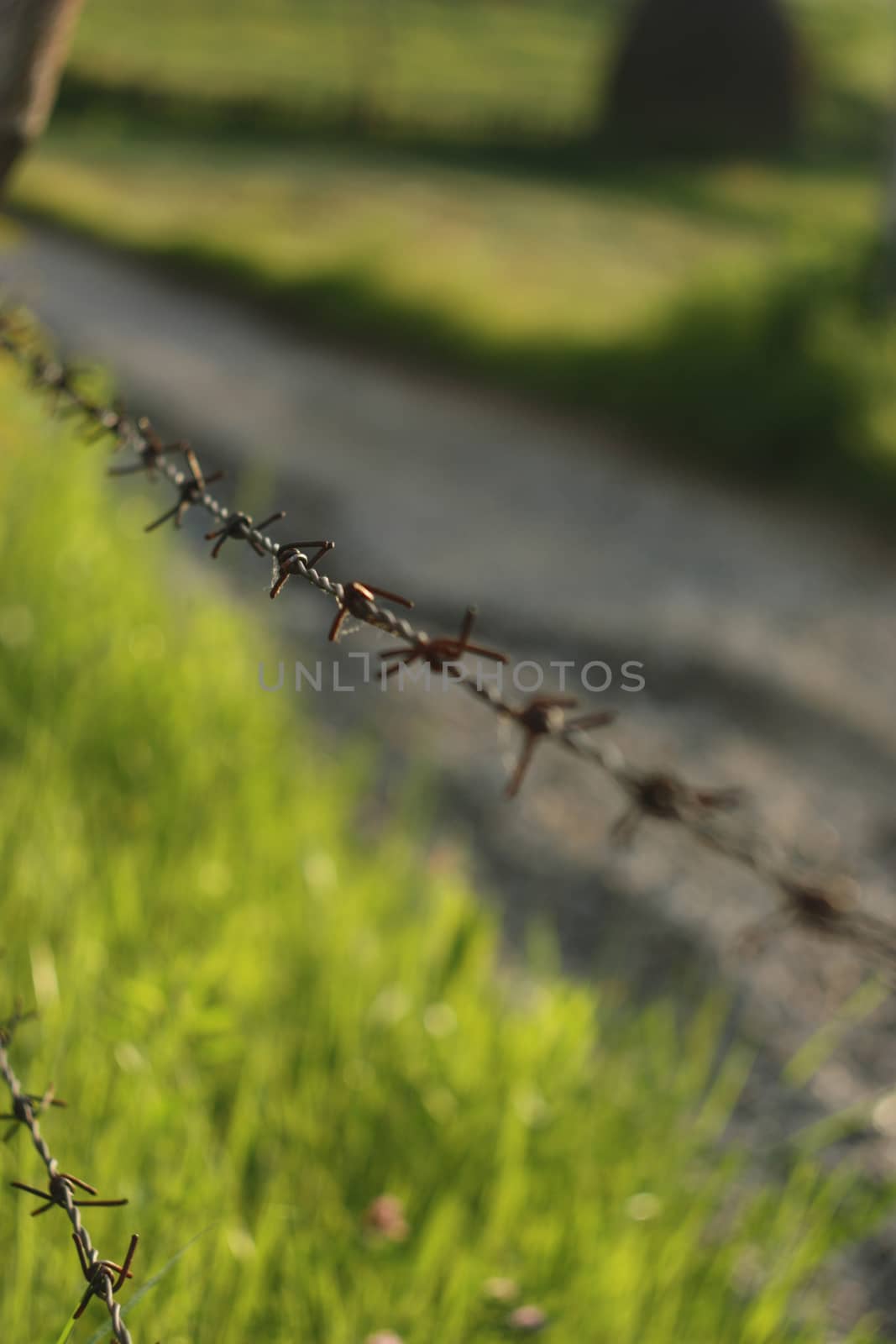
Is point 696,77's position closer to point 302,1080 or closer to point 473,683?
point 302,1080

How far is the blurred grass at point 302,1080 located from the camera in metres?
1.58

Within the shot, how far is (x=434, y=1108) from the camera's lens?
1.92 metres

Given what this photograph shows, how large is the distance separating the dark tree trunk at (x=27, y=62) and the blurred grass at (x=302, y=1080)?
3.33 ft

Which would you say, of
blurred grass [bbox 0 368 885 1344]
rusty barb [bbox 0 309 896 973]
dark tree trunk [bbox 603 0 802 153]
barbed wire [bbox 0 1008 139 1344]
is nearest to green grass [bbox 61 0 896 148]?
dark tree trunk [bbox 603 0 802 153]

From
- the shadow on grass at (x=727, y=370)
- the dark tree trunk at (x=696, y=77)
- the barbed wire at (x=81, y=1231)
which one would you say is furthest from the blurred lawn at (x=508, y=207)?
the barbed wire at (x=81, y=1231)

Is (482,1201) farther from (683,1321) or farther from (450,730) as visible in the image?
(450,730)

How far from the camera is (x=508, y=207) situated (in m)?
12.5

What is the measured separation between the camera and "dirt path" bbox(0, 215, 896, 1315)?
3.42m

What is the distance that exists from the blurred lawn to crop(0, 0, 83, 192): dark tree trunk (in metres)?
5.64

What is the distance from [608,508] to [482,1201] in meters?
5.23

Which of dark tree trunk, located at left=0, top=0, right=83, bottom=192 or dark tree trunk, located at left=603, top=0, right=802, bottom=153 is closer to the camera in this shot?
dark tree trunk, located at left=0, top=0, right=83, bottom=192

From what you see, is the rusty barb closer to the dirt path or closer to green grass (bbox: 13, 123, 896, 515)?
the dirt path

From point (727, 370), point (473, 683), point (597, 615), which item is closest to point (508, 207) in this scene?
point (727, 370)

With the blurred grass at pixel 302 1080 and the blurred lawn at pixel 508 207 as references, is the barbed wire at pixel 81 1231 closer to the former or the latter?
the blurred grass at pixel 302 1080
